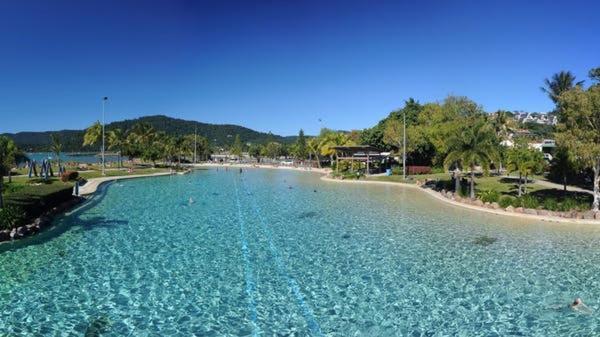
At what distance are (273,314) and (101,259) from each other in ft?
27.0

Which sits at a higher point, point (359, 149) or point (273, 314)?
point (359, 149)

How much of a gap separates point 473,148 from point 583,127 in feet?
27.5

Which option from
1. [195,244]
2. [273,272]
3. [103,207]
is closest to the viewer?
[273,272]

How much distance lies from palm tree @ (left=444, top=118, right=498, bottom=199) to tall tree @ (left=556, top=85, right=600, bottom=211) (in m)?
6.69

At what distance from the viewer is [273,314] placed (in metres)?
11.5

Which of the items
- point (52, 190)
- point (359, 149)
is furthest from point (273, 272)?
point (359, 149)

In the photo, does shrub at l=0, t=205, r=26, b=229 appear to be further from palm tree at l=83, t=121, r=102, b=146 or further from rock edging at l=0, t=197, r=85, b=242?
palm tree at l=83, t=121, r=102, b=146

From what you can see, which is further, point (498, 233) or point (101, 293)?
point (498, 233)

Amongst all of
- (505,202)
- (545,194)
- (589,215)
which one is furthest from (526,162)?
(589,215)

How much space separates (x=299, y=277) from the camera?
14711 mm

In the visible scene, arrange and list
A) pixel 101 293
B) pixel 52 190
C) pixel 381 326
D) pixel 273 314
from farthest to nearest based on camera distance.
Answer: pixel 52 190 → pixel 101 293 → pixel 273 314 → pixel 381 326

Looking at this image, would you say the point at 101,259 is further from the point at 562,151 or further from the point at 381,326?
the point at 562,151

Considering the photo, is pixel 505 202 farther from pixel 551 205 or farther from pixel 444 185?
pixel 444 185

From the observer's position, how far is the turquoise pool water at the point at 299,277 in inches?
428
